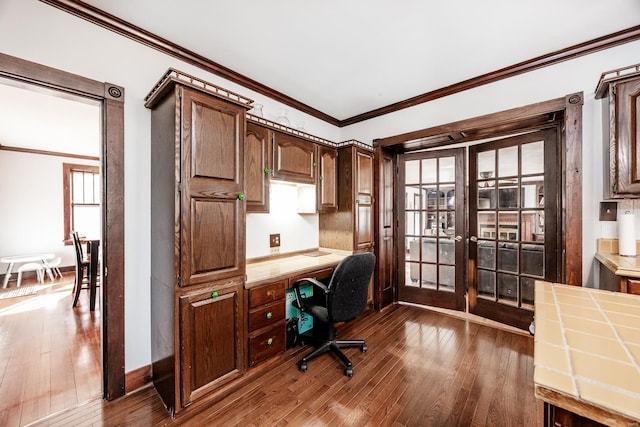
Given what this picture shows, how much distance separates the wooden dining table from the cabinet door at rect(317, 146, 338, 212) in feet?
18.3

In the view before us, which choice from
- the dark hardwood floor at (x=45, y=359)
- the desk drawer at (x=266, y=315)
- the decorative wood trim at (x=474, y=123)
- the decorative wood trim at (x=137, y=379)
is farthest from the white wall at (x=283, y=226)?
the dark hardwood floor at (x=45, y=359)

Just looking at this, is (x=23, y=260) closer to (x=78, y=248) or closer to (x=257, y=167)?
(x=78, y=248)

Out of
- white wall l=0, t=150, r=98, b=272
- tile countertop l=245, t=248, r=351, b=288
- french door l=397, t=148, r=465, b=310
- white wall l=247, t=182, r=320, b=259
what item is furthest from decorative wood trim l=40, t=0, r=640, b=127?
white wall l=0, t=150, r=98, b=272

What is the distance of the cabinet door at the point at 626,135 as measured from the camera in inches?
67.9

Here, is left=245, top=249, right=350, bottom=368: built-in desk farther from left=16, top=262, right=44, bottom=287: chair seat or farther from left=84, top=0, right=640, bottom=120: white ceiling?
left=16, top=262, right=44, bottom=287: chair seat

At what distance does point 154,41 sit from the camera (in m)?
1.97

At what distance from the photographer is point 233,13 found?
1787mm

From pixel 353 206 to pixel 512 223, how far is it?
1753 millimetres

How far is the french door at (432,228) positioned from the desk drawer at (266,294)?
1990mm

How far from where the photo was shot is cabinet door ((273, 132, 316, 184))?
251cm

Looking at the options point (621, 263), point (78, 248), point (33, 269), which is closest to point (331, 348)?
point (621, 263)

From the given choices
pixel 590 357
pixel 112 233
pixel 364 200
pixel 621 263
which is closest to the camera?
pixel 590 357

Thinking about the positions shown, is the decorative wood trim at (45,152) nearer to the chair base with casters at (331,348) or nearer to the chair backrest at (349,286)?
the chair base with casters at (331,348)

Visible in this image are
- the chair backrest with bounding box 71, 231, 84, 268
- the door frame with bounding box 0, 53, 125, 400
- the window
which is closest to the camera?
the door frame with bounding box 0, 53, 125, 400
